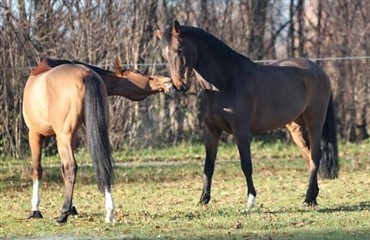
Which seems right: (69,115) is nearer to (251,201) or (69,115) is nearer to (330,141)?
(251,201)

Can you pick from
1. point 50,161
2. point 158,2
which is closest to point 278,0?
point 158,2

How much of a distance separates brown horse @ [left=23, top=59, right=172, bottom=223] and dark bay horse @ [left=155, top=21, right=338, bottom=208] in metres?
1.13

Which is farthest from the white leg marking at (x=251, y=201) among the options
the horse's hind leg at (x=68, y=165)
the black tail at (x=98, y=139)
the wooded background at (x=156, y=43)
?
the wooded background at (x=156, y=43)

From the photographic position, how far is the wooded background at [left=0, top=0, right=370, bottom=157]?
17.3m

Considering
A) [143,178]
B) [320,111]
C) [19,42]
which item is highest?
[19,42]

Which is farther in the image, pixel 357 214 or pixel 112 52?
pixel 112 52

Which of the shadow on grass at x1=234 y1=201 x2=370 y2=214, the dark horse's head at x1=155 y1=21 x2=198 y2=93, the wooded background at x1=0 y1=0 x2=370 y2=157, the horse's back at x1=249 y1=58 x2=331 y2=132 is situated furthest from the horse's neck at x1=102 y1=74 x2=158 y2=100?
the wooded background at x1=0 y1=0 x2=370 y2=157

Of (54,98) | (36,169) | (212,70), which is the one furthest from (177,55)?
(36,169)

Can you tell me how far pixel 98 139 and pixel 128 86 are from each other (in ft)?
5.12

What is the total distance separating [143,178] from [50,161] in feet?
9.73

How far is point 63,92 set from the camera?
1006 centimetres

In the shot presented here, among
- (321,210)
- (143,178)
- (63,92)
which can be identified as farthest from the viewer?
(143,178)

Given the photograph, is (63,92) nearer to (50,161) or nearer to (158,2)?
(50,161)

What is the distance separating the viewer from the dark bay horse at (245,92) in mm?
11242
